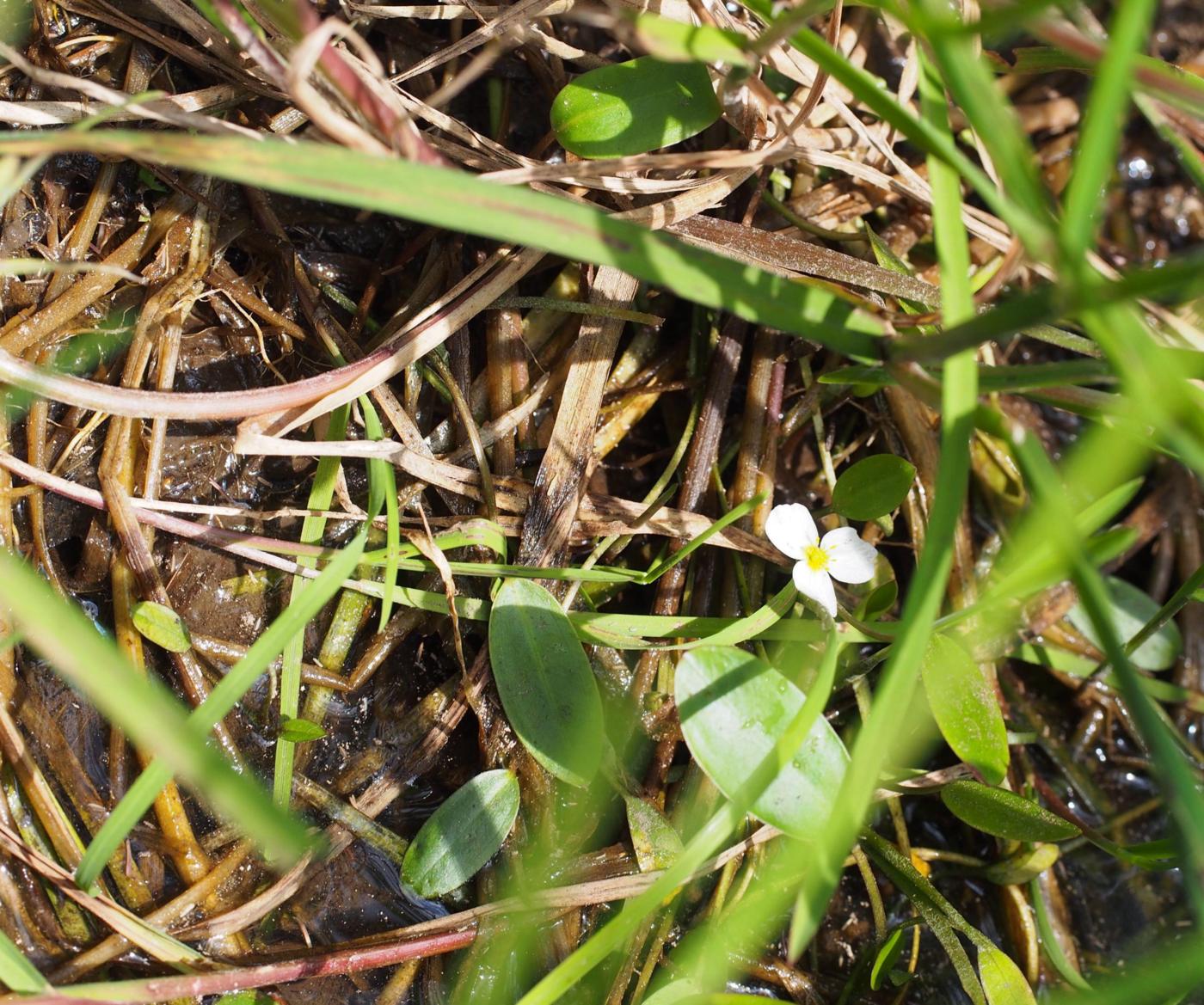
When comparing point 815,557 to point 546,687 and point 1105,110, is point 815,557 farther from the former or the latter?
point 1105,110

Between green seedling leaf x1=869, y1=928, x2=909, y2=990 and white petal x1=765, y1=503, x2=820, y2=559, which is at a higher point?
white petal x1=765, y1=503, x2=820, y2=559

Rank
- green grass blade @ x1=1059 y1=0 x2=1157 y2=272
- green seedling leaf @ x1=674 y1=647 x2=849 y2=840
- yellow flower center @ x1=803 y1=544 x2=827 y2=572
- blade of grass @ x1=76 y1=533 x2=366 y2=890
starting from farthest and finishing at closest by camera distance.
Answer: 1. yellow flower center @ x1=803 y1=544 x2=827 y2=572
2. green seedling leaf @ x1=674 y1=647 x2=849 y2=840
3. blade of grass @ x1=76 y1=533 x2=366 y2=890
4. green grass blade @ x1=1059 y1=0 x2=1157 y2=272

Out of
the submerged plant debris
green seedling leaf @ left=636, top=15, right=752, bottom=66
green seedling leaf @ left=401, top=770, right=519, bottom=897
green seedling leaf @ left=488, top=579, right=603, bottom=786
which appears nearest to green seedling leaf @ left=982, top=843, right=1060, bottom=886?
the submerged plant debris

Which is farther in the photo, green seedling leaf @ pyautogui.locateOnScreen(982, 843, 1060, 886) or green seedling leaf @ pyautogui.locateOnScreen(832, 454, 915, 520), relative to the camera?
green seedling leaf @ pyautogui.locateOnScreen(982, 843, 1060, 886)

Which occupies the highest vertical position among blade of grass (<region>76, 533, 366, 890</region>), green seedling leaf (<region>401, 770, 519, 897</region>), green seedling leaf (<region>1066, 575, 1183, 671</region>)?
blade of grass (<region>76, 533, 366, 890</region>)

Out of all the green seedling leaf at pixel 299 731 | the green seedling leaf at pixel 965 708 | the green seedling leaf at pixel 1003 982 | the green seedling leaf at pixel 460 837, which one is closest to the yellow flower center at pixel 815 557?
the green seedling leaf at pixel 965 708

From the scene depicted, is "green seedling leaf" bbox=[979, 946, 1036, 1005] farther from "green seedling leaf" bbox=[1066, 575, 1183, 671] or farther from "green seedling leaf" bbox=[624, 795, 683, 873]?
→ "green seedling leaf" bbox=[1066, 575, 1183, 671]

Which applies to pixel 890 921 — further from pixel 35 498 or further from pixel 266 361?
pixel 35 498
